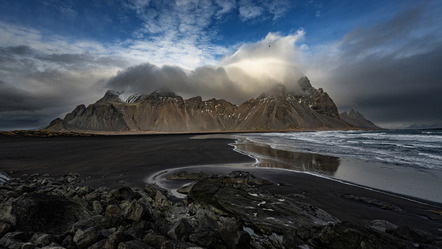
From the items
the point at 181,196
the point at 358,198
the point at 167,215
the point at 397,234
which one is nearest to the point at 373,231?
the point at 397,234

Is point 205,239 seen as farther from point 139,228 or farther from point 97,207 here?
point 97,207

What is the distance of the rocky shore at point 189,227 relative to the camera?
4500mm

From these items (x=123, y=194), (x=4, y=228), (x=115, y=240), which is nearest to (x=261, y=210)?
(x=115, y=240)

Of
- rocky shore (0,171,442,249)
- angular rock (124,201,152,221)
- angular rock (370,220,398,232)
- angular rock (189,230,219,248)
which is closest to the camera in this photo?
rocky shore (0,171,442,249)

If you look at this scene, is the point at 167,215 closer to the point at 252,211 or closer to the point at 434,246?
the point at 252,211

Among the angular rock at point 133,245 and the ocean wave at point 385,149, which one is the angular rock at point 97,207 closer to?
the angular rock at point 133,245

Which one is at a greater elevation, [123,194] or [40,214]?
[40,214]

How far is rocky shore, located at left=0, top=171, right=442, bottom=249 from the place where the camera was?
177 inches

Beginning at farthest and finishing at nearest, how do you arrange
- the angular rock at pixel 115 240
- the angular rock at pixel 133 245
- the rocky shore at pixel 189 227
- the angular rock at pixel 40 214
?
the angular rock at pixel 40 214, the rocky shore at pixel 189 227, the angular rock at pixel 115 240, the angular rock at pixel 133 245

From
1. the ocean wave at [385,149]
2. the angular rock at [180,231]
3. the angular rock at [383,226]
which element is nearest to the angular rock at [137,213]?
the angular rock at [180,231]

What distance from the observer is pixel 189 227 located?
17.1ft

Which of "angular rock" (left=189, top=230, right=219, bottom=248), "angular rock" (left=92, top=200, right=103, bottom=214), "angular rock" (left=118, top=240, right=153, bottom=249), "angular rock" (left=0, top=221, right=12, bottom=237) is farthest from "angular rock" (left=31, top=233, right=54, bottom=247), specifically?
"angular rock" (left=189, top=230, right=219, bottom=248)

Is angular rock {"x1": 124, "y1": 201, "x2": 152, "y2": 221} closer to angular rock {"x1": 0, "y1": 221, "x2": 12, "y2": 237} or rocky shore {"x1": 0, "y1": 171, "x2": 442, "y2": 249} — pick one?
rocky shore {"x1": 0, "y1": 171, "x2": 442, "y2": 249}

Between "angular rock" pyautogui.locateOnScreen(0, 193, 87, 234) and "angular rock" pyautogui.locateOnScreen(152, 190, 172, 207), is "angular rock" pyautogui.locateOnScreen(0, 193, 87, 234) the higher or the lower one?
the higher one
